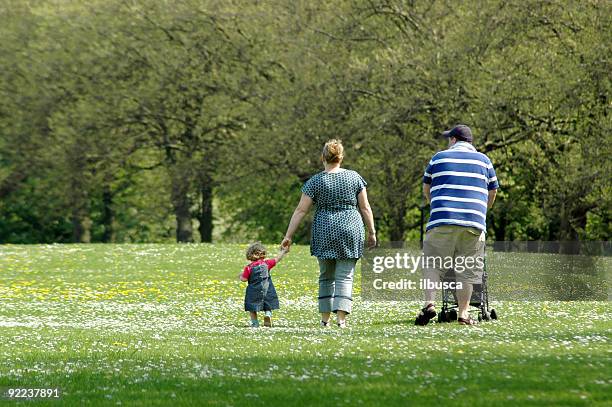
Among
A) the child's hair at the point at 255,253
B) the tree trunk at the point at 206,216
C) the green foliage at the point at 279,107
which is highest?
the green foliage at the point at 279,107

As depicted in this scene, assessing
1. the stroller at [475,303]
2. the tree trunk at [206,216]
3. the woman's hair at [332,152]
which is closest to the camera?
the woman's hair at [332,152]

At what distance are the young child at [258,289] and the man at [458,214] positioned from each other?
1.95 m

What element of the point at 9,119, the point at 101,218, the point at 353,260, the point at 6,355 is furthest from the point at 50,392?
the point at 101,218

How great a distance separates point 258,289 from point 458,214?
8.81ft

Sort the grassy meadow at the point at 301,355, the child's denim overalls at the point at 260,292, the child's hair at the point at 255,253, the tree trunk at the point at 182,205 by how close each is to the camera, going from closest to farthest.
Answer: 1. the grassy meadow at the point at 301,355
2. the child's denim overalls at the point at 260,292
3. the child's hair at the point at 255,253
4. the tree trunk at the point at 182,205

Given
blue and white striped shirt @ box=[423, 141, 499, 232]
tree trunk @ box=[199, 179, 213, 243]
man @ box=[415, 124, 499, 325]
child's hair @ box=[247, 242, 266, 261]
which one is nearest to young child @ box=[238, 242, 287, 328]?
child's hair @ box=[247, 242, 266, 261]

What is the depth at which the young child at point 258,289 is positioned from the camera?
14250 mm

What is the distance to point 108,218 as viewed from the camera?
56.8 metres

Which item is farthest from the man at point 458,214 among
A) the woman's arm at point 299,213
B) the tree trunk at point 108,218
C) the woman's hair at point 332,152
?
the tree trunk at point 108,218

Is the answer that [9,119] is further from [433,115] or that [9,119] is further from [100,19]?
[433,115]

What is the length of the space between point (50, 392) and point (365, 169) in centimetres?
3388

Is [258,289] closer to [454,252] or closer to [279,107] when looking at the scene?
[454,252]

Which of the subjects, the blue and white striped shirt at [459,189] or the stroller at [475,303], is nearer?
Result: the blue and white striped shirt at [459,189]

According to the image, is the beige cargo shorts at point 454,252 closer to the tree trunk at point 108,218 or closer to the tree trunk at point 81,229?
the tree trunk at point 81,229
